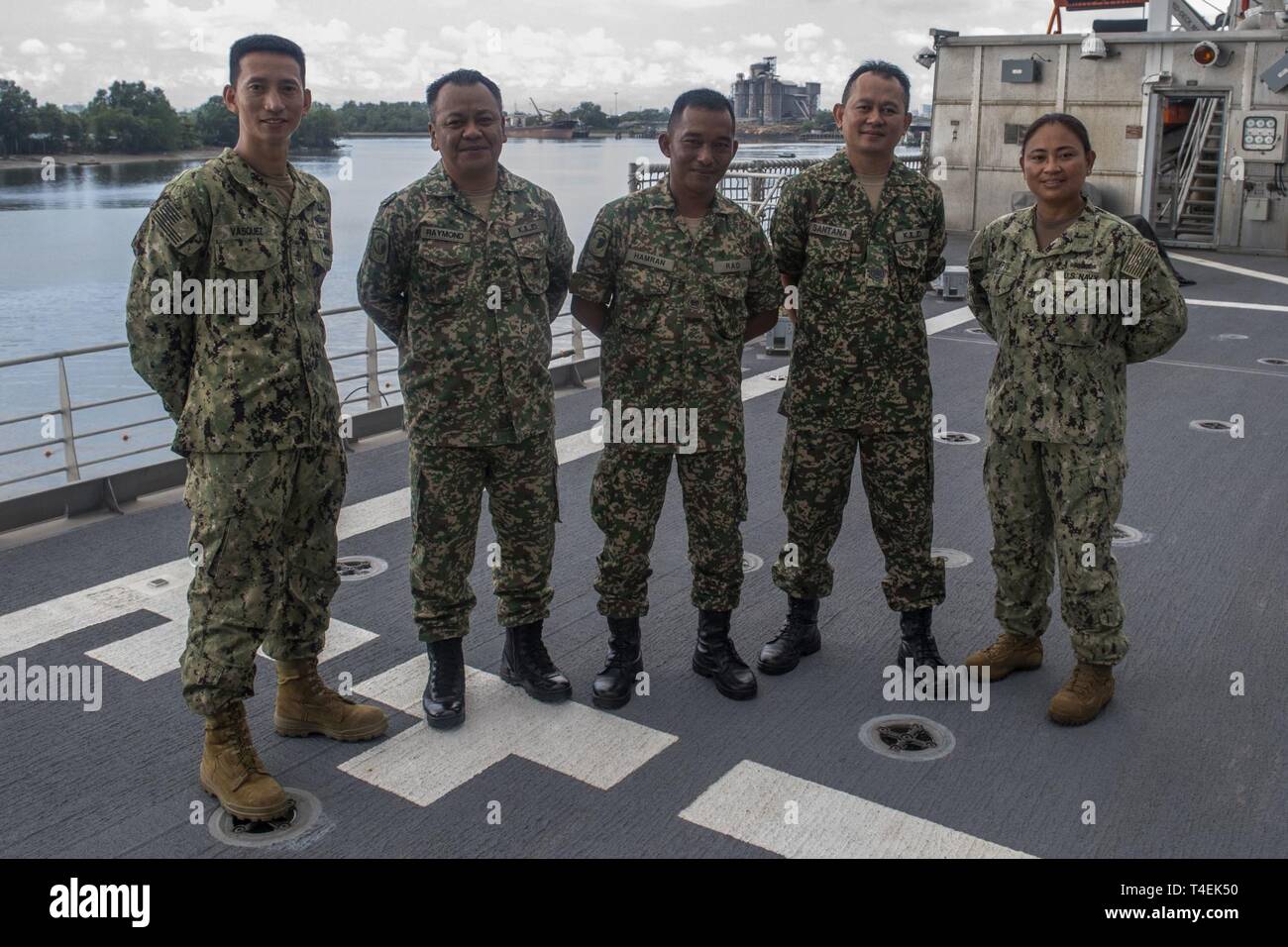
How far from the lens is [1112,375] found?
10.9 ft

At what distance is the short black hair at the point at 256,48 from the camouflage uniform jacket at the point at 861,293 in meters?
1.57

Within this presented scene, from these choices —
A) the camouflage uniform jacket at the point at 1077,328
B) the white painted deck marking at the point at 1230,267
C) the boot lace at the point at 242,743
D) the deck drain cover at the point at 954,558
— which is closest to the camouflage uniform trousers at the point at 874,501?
the camouflage uniform jacket at the point at 1077,328

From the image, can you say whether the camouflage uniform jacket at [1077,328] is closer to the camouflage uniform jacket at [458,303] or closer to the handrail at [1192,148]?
the camouflage uniform jacket at [458,303]

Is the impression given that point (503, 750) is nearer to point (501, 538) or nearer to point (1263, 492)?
point (501, 538)

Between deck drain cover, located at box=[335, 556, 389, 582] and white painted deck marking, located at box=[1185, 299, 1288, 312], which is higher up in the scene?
white painted deck marking, located at box=[1185, 299, 1288, 312]

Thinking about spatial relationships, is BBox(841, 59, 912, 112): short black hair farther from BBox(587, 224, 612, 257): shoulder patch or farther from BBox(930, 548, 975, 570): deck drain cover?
BBox(930, 548, 975, 570): deck drain cover

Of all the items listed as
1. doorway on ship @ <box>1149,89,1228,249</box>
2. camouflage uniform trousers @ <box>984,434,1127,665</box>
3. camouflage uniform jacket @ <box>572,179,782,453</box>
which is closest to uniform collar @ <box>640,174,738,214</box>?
camouflage uniform jacket @ <box>572,179,782,453</box>

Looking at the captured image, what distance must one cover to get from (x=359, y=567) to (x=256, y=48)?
2414 millimetres

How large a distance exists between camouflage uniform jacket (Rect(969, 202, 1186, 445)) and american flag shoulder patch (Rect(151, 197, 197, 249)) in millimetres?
2309

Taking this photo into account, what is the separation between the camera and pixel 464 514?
340 centimetres

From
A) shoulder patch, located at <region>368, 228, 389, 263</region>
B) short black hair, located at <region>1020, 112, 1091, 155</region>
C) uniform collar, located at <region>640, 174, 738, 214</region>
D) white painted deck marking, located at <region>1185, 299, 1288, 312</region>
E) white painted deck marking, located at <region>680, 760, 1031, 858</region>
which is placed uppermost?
short black hair, located at <region>1020, 112, 1091, 155</region>

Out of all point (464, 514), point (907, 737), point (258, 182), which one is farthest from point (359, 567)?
point (907, 737)

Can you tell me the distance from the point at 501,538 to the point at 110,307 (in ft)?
79.3

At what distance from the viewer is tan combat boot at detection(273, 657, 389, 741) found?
3338 millimetres
